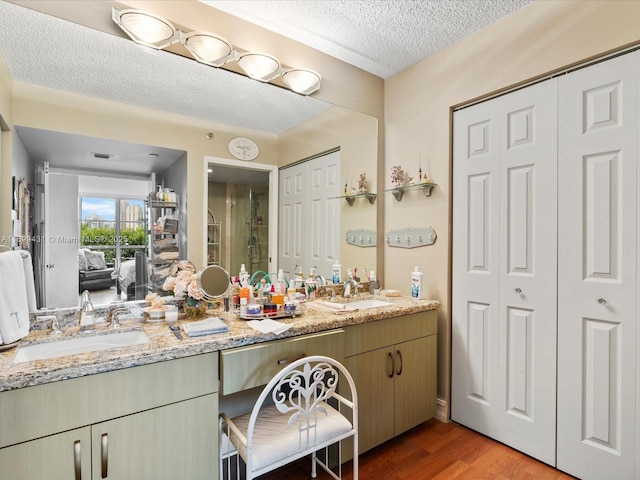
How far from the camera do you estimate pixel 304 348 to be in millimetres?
1563

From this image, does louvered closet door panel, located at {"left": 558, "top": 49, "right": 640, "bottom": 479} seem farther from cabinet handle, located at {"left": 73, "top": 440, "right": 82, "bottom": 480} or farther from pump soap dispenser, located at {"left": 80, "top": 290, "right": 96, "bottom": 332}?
pump soap dispenser, located at {"left": 80, "top": 290, "right": 96, "bottom": 332}

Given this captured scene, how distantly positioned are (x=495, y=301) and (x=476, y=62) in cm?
145

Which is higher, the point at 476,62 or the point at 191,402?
the point at 476,62

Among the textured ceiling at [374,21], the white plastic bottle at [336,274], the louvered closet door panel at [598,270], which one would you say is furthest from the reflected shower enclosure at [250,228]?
the louvered closet door panel at [598,270]

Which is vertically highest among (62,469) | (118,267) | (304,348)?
(118,267)

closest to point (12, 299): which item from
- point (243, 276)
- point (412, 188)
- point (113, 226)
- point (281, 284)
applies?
point (113, 226)

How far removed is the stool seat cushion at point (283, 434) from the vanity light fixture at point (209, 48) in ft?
5.83

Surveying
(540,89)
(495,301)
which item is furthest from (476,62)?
(495,301)

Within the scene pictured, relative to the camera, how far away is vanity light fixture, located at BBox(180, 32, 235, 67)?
67.7 inches

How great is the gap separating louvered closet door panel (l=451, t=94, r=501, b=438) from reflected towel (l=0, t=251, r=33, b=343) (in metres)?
2.20

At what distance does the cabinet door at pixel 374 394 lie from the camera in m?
1.82

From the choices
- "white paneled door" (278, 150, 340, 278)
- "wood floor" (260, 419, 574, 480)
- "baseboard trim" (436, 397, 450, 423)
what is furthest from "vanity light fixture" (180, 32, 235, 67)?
"baseboard trim" (436, 397, 450, 423)

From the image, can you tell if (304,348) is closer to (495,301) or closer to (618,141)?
(495,301)

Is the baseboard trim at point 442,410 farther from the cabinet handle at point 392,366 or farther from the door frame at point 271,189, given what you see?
the door frame at point 271,189
